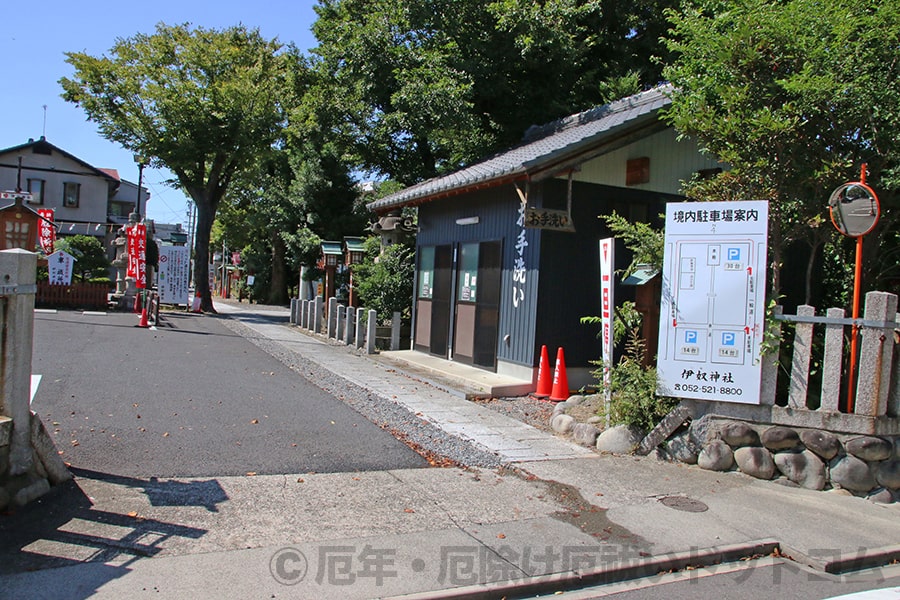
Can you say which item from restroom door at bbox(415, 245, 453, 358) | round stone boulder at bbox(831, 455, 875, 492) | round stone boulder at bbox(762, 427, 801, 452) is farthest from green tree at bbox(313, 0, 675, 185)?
round stone boulder at bbox(831, 455, 875, 492)

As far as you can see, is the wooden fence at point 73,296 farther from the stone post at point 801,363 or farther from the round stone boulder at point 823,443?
the round stone boulder at point 823,443

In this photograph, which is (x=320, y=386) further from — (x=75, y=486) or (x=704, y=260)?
(x=704, y=260)

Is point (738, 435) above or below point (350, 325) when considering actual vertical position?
below

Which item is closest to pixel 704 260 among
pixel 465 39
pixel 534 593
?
pixel 534 593

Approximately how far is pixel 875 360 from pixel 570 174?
18.1ft

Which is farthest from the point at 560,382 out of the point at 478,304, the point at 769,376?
the point at 769,376

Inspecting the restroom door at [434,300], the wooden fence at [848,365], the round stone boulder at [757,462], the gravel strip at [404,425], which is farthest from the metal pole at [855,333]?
the restroom door at [434,300]

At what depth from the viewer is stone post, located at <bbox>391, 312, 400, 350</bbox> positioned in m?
15.6

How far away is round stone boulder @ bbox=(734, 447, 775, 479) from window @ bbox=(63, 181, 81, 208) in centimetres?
4776

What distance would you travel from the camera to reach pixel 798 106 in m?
6.89

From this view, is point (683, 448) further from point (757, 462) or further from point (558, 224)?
point (558, 224)

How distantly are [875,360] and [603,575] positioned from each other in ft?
13.1

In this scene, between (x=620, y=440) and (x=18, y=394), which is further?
(x=620, y=440)

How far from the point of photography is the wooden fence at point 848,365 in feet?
21.1
